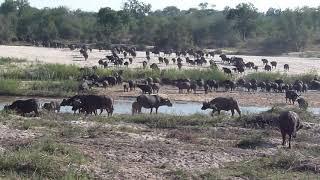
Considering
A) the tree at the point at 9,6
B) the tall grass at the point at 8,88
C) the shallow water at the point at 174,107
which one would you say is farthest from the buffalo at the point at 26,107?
the tree at the point at 9,6

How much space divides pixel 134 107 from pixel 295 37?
177 ft

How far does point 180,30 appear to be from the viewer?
74.7 m

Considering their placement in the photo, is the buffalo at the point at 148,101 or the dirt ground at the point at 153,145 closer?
the dirt ground at the point at 153,145

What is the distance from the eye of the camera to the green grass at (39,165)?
10.8 metres

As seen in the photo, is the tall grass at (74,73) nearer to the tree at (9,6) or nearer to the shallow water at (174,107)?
the shallow water at (174,107)

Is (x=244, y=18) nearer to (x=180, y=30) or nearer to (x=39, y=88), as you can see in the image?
(x=180, y=30)

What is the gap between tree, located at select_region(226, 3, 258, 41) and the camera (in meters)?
84.6

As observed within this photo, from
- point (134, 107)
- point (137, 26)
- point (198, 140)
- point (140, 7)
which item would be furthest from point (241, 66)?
point (140, 7)

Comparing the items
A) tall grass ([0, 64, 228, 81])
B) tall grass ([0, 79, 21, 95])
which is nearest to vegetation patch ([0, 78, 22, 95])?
tall grass ([0, 79, 21, 95])

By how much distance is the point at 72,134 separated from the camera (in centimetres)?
1495

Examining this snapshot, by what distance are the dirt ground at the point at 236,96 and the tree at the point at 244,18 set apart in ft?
165

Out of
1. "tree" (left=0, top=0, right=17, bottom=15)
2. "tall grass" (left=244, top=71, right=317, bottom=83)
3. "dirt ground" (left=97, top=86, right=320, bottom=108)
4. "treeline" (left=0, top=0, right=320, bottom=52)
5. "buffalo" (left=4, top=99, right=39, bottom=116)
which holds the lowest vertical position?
"dirt ground" (left=97, top=86, right=320, bottom=108)

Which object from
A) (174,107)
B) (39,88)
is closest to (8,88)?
(39,88)

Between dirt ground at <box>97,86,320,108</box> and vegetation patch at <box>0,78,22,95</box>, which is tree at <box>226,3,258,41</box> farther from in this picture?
vegetation patch at <box>0,78,22,95</box>
